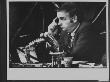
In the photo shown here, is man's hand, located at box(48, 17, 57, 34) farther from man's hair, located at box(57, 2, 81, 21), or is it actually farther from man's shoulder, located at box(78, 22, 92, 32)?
man's shoulder, located at box(78, 22, 92, 32)

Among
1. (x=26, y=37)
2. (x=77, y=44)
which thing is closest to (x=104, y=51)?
(x=77, y=44)

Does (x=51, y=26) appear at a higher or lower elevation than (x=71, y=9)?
lower

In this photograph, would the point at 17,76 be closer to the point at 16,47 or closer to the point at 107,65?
the point at 16,47

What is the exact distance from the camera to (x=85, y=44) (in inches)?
70.6

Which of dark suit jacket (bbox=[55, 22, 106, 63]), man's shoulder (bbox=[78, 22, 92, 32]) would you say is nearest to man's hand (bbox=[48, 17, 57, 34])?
dark suit jacket (bbox=[55, 22, 106, 63])

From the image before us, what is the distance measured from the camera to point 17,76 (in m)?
1.78

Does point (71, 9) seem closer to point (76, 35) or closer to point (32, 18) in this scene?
point (76, 35)

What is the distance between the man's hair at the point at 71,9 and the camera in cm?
181

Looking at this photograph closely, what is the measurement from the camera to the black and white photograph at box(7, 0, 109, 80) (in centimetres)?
178

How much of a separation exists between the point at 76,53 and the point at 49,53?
23cm

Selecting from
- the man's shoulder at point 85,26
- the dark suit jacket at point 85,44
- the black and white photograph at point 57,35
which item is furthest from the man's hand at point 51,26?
the man's shoulder at point 85,26

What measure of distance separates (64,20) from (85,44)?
0.88 feet

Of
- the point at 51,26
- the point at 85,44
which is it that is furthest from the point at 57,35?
the point at 85,44

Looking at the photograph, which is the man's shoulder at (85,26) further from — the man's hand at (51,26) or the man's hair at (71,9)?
the man's hand at (51,26)
